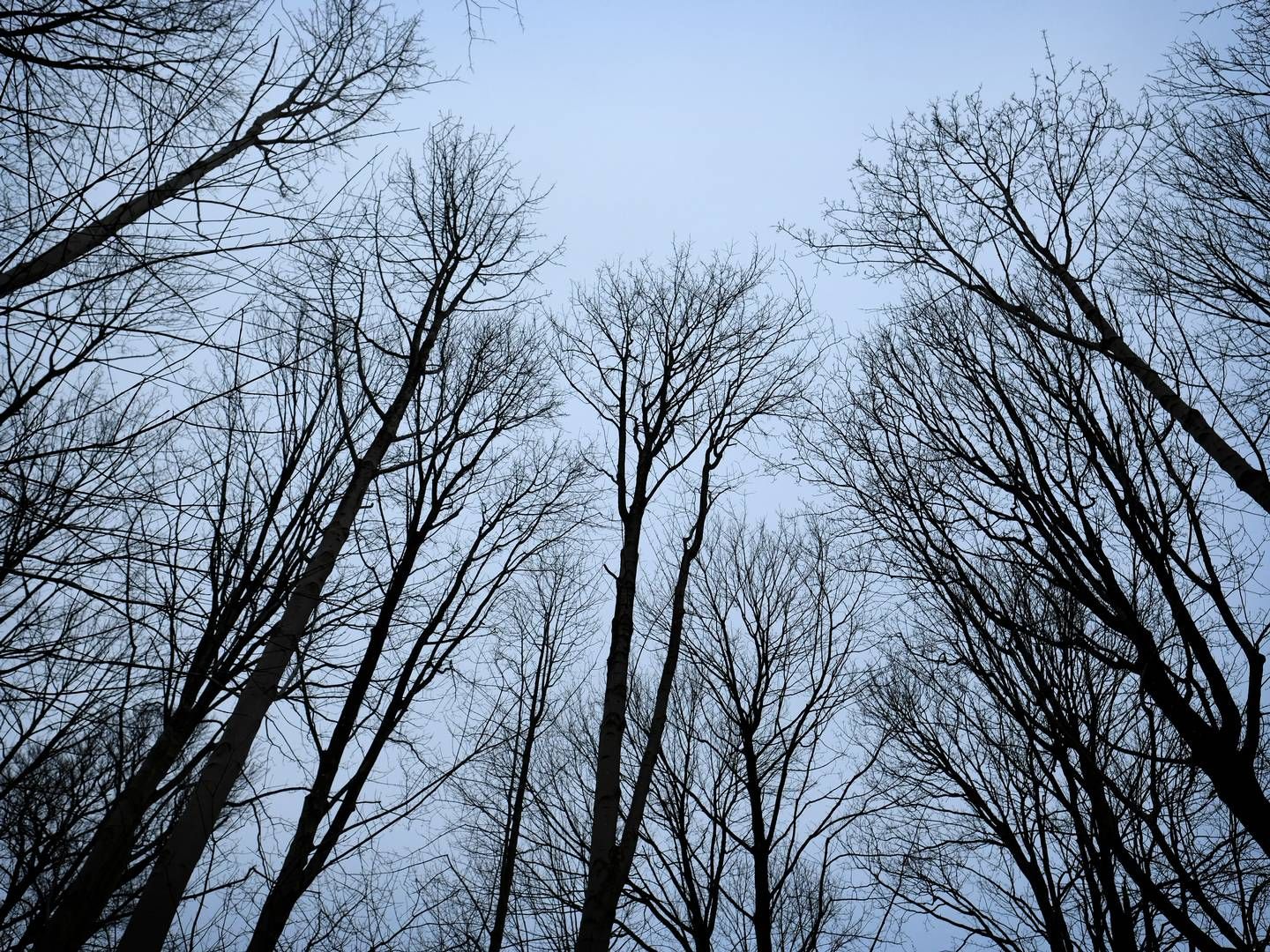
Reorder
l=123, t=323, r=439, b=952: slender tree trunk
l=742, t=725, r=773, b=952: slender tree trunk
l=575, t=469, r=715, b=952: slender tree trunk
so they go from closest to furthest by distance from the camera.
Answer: l=123, t=323, r=439, b=952: slender tree trunk → l=575, t=469, r=715, b=952: slender tree trunk → l=742, t=725, r=773, b=952: slender tree trunk

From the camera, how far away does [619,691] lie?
4.50m

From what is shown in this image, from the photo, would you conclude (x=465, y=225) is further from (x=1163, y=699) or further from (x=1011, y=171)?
(x=1163, y=699)

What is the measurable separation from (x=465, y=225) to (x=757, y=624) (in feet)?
18.2

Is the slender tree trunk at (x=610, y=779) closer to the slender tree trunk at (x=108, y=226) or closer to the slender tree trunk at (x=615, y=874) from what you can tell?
the slender tree trunk at (x=615, y=874)

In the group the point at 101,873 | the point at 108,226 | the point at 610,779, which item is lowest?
the point at 101,873

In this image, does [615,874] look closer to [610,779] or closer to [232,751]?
[610,779]

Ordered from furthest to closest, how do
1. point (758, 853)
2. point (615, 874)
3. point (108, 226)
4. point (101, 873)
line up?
point (758, 853) < point (615, 874) < point (101, 873) < point (108, 226)

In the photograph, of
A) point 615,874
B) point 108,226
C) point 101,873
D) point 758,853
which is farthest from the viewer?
point 758,853

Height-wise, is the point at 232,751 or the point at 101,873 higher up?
the point at 232,751

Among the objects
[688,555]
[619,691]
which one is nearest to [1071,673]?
[688,555]

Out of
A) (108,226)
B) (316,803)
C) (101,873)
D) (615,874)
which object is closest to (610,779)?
(615,874)

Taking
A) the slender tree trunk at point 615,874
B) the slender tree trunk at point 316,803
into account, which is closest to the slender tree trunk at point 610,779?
the slender tree trunk at point 615,874

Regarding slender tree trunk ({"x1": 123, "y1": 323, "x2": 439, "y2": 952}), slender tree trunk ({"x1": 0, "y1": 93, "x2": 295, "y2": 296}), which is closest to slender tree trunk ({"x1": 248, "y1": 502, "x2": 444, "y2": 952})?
slender tree trunk ({"x1": 123, "y1": 323, "x2": 439, "y2": 952})

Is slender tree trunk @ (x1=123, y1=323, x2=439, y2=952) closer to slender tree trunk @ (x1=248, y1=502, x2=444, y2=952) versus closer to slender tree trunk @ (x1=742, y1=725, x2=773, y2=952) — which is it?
slender tree trunk @ (x1=248, y1=502, x2=444, y2=952)
